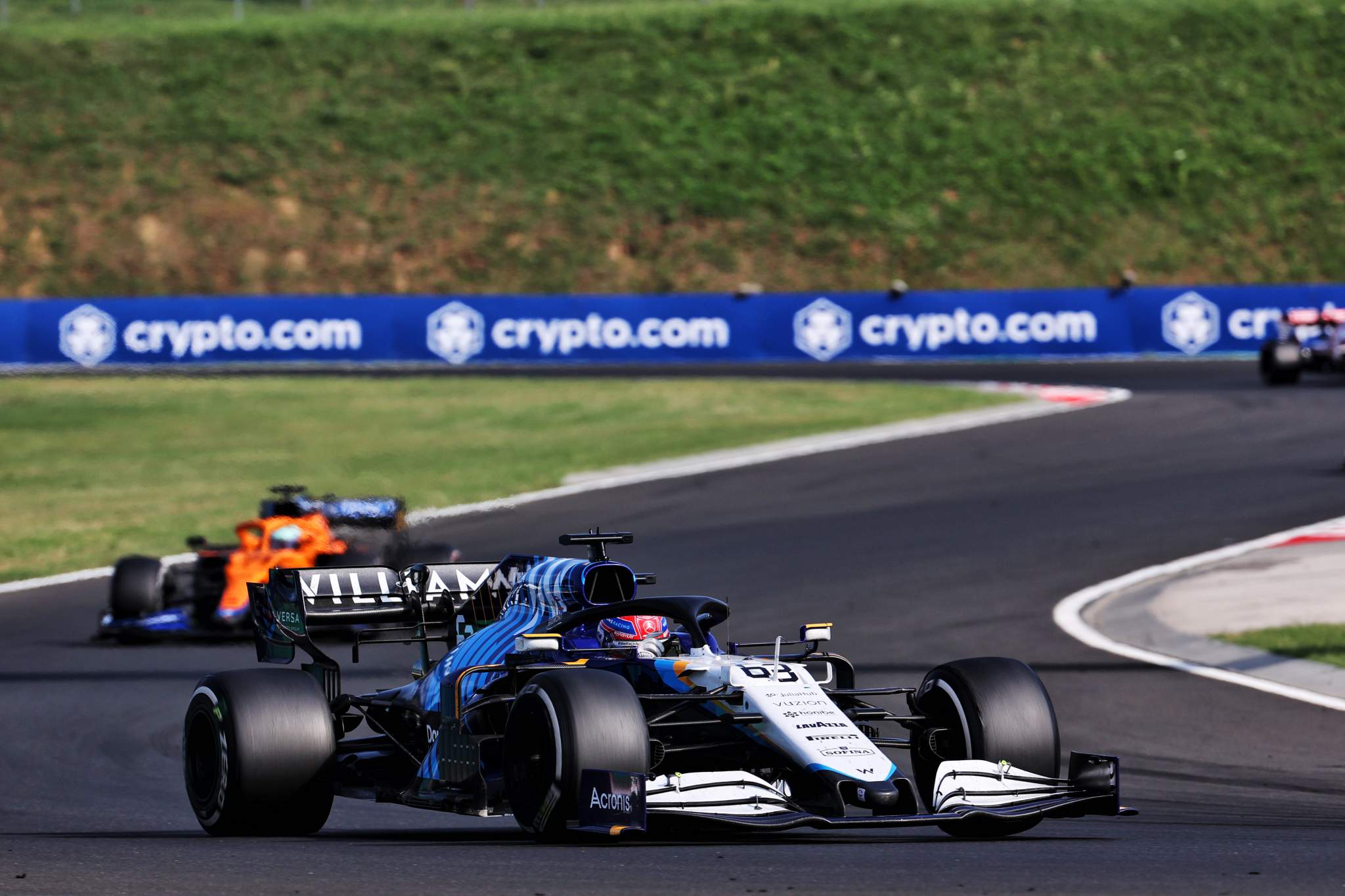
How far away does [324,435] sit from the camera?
30484 millimetres

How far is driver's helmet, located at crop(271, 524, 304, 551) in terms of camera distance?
16.3 metres

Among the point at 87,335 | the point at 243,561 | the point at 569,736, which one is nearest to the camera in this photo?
the point at 569,736

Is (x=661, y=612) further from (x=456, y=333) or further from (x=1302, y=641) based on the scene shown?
(x=456, y=333)

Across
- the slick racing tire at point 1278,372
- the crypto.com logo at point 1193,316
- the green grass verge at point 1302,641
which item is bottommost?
the green grass verge at point 1302,641

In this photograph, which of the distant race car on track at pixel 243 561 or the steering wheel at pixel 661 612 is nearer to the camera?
the steering wheel at pixel 661 612

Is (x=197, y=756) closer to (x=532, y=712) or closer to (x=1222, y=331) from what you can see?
(x=532, y=712)

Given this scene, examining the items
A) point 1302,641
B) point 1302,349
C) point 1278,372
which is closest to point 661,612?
point 1302,641

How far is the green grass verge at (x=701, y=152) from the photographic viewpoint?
51219mm

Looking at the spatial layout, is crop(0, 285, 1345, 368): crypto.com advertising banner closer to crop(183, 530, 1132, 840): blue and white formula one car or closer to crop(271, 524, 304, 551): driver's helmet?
crop(271, 524, 304, 551): driver's helmet

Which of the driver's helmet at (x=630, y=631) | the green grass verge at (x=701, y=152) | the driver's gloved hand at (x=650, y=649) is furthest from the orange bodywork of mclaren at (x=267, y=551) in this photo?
the green grass verge at (x=701, y=152)

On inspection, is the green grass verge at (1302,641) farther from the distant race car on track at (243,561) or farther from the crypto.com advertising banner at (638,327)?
the crypto.com advertising banner at (638,327)

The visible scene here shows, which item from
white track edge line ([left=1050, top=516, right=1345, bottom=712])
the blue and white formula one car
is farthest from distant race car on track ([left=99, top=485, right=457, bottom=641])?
the blue and white formula one car

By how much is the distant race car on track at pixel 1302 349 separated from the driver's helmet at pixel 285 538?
21.6 meters

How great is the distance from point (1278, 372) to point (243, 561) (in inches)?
870
